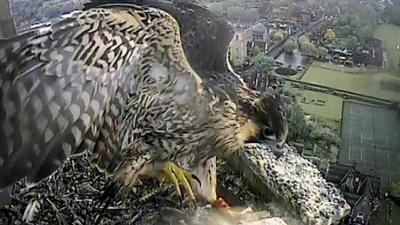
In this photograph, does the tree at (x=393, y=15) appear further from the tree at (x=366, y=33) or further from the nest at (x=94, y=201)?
the nest at (x=94, y=201)

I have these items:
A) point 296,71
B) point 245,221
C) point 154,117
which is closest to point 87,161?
point 154,117

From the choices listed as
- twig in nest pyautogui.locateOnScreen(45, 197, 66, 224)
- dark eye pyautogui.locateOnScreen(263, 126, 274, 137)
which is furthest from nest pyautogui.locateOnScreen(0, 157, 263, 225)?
dark eye pyautogui.locateOnScreen(263, 126, 274, 137)

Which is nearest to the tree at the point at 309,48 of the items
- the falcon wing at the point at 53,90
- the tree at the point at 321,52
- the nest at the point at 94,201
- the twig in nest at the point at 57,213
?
the tree at the point at 321,52

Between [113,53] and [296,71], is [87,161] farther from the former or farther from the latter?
[296,71]

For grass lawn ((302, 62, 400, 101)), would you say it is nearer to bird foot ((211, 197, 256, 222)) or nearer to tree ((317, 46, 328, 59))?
tree ((317, 46, 328, 59))

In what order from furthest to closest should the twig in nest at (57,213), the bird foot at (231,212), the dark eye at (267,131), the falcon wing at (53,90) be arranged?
the twig in nest at (57,213) → the bird foot at (231,212) → the dark eye at (267,131) → the falcon wing at (53,90)

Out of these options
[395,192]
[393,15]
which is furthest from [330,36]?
[395,192]
